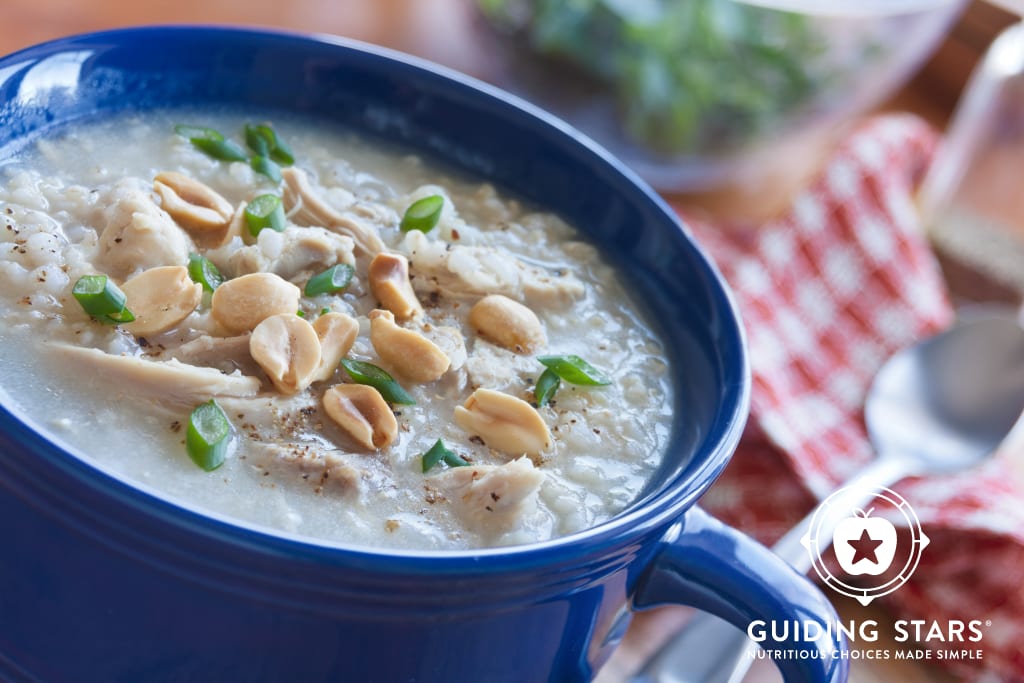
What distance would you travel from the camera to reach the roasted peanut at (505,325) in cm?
123

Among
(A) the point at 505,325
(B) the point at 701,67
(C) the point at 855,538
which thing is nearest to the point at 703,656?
(C) the point at 855,538

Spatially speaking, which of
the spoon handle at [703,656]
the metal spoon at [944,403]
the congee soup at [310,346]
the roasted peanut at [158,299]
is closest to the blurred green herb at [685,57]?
the metal spoon at [944,403]

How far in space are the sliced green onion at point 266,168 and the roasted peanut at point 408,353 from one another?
337mm

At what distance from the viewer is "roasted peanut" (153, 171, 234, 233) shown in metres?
1.21

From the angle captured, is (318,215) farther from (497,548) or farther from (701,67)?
(701,67)

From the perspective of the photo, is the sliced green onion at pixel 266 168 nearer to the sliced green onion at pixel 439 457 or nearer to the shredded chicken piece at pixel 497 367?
the shredded chicken piece at pixel 497 367

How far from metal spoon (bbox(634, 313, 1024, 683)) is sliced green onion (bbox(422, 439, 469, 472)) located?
63cm

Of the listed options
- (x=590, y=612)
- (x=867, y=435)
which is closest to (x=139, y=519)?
(x=590, y=612)

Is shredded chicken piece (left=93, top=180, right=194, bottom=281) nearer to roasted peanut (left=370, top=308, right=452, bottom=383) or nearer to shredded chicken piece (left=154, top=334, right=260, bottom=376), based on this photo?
shredded chicken piece (left=154, top=334, right=260, bottom=376)

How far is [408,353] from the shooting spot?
43.8 inches

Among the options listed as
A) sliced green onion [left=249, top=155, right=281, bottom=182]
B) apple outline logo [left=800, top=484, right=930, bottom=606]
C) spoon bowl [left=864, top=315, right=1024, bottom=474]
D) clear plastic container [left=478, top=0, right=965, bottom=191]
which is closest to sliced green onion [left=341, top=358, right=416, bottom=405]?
sliced green onion [left=249, top=155, right=281, bottom=182]

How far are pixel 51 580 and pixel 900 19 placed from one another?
2.02 m

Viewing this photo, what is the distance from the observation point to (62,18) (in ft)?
7.00

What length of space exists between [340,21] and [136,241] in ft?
4.73
